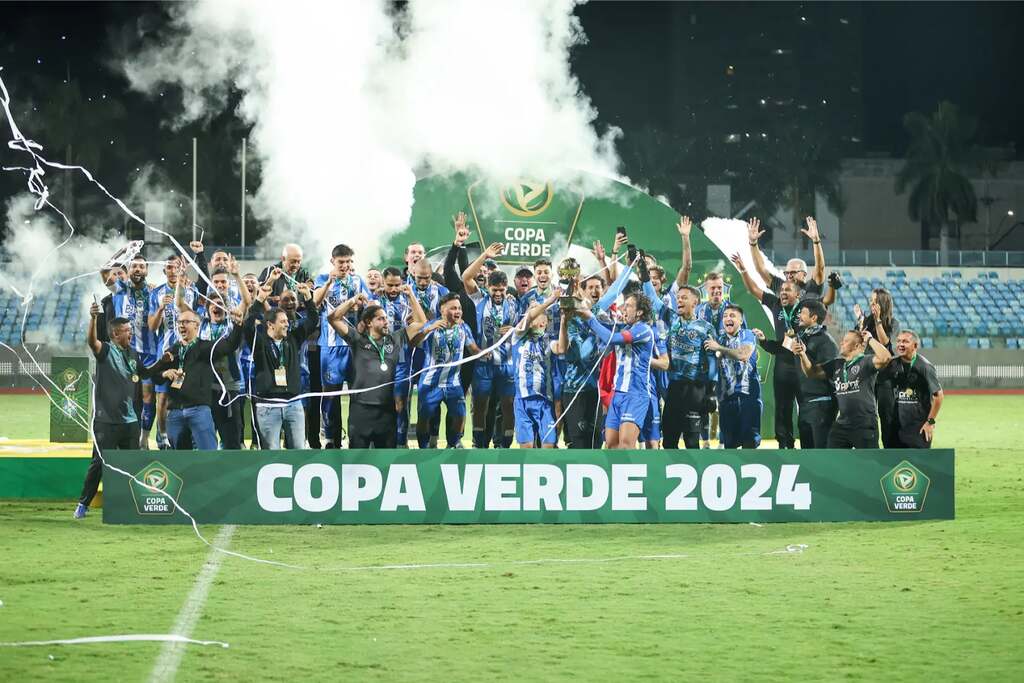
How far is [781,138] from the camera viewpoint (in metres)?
54.8

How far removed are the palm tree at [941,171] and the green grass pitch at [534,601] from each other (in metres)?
44.4

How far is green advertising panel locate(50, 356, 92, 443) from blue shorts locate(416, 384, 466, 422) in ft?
12.6

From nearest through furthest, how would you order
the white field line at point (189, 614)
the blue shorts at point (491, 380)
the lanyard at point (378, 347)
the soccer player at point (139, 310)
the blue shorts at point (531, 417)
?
the white field line at point (189, 614) < the lanyard at point (378, 347) < the blue shorts at point (531, 417) < the blue shorts at point (491, 380) < the soccer player at point (139, 310)

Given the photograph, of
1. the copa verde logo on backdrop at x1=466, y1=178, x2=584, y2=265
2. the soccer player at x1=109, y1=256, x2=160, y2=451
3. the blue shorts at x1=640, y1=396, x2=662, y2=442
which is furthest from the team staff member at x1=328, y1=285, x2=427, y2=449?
the copa verde logo on backdrop at x1=466, y1=178, x2=584, y2=265

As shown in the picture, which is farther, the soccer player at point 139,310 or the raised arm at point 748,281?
the raised arm at point 748,281

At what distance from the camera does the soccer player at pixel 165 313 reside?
13461 millimetres

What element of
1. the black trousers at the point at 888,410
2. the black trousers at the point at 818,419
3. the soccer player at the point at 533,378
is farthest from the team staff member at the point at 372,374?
the black trousers at the point at 888,410

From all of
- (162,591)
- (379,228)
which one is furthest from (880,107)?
(162,591)

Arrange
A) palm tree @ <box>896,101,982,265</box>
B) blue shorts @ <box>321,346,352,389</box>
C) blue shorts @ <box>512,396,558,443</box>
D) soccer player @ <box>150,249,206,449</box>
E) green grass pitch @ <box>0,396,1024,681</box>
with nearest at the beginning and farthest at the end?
green grass pitch @ <box>0,396,1024,681</box> → blue shorts @ <box>321,346,352,389</box> → blue shorts @ <box>512,396,558,443</box> → soccer player @ <box>150,249,206,449</box> → palm tree @ <box>896,101,982,265</box>

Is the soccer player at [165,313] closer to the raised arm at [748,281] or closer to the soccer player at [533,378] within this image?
the soccer player at [533,378]

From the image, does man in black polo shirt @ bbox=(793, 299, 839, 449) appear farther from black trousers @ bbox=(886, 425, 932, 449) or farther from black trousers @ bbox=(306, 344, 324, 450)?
black trousers @ bbox=(306, 344, 324, 450)

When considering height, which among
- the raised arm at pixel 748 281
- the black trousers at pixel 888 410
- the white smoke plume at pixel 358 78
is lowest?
the black trousers at pixel 888 410

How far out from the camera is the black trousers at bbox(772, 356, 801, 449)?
13.6 m

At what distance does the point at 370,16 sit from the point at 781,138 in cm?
4266
